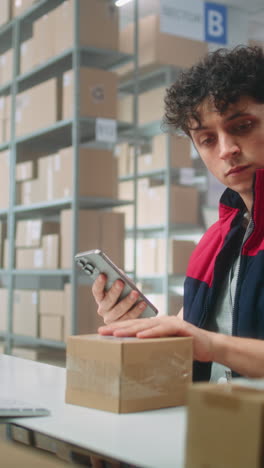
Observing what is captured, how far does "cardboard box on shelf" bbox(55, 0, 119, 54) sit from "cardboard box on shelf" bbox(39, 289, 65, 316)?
1.63m

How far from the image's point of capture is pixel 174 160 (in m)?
5.27

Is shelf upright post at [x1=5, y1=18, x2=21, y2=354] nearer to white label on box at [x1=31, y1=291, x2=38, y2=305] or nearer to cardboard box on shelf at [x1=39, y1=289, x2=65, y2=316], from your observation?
white label on box at [x1=31, y1=291, x2=38, y2=305]

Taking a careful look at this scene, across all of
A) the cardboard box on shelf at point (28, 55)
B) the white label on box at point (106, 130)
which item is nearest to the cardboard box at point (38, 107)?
the cardboard box on shelf at point (28, 55)

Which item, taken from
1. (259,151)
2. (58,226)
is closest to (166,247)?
(58,226)

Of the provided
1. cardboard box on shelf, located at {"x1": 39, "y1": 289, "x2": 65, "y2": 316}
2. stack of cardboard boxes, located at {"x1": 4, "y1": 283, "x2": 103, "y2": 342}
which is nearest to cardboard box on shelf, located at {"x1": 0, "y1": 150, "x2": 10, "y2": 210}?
stack of cardboard boxes, located at {"x1": 4, "y1": 283, "x2": 103, "y2": 342}

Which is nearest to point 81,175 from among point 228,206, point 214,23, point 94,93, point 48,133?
point 94,93

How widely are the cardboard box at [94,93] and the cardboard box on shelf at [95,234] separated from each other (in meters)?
0.65

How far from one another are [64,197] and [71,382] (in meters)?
3.09

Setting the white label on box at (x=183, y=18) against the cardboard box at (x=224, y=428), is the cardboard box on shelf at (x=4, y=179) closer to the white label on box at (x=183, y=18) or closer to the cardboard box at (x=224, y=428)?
the white label on box at (x=183, y=18)

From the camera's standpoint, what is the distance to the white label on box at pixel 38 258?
14.0ft

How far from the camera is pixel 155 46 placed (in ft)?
16.4

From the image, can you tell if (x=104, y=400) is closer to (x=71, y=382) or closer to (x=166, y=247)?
(x=71, y=382)

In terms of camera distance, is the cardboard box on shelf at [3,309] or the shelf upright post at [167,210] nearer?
the cardboard box on shelf at [3,309]

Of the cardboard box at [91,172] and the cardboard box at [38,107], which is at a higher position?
the cardboard box at [38,107]
